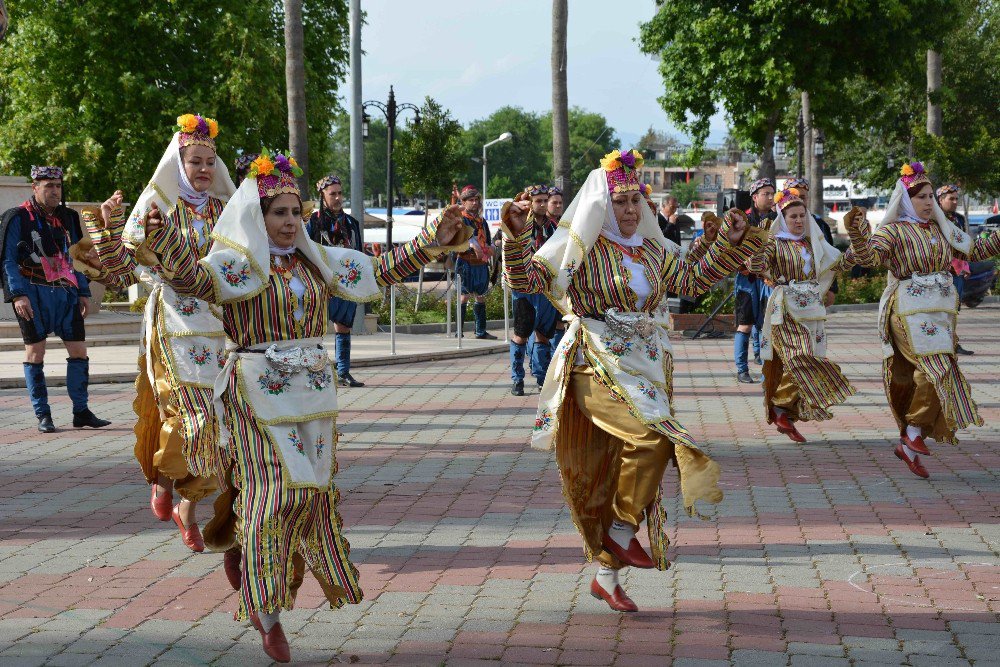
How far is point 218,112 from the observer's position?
3484 cm

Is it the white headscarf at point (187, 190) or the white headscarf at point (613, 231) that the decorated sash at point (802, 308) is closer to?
the white headscarf at point (613, 231)

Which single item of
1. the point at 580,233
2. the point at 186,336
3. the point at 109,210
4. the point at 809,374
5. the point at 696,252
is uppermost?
the point at 109,210

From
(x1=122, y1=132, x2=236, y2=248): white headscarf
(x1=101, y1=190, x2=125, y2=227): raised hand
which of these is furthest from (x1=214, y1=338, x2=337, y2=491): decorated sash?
(x1=122, y1=132, x2=236, y2=248): white headscarf

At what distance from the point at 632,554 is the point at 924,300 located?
4309mm

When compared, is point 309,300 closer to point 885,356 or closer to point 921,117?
point 885,356

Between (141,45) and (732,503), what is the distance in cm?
3001

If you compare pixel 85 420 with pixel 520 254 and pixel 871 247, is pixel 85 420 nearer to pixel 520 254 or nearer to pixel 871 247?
pixel 871 247

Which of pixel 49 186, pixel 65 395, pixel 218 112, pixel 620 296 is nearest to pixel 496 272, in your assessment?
pixel 65 395

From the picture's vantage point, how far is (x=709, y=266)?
248 inches

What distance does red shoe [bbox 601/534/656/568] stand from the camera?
578cm

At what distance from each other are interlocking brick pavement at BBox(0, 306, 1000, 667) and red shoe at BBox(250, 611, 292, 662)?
0.47ft

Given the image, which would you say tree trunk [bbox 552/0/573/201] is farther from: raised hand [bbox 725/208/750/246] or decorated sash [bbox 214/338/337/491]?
decorated sash [bbox 214/338/337/491]

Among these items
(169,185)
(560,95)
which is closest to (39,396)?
(169,185)

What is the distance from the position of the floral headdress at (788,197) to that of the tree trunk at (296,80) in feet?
37.9
